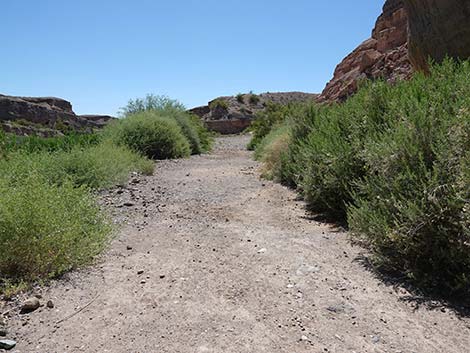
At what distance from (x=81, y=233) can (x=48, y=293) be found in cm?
96

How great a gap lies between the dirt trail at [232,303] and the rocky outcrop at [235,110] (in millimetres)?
37455

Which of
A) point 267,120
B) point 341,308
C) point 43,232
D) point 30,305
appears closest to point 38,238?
point 43,232

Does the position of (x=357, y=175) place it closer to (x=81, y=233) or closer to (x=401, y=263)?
(x=401, y=263)

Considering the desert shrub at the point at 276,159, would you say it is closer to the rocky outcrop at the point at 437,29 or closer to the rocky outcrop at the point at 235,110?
the rocky outcrop at the point at 437,29

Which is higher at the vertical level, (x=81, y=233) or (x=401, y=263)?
(x=81, y=233)

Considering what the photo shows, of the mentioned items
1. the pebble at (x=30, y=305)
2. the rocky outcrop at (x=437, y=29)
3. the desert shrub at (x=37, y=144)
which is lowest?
the pebble at (x=30, y=305)

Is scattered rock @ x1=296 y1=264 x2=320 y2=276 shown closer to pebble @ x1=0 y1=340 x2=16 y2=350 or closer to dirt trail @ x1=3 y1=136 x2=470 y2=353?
dirt trail @ x1=3 y1=136 x2=470 y2=353

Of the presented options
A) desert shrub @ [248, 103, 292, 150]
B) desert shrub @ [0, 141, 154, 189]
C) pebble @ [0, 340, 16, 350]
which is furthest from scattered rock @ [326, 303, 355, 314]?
desert shrub @ [248, 103, 292, 150]

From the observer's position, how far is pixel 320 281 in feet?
13.2

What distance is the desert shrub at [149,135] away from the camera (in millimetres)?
16312

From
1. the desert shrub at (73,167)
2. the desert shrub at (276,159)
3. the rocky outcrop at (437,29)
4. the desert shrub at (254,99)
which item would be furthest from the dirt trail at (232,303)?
the desert shrub at (254,99)

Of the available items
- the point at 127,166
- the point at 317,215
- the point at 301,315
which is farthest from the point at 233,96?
the point at 301,315

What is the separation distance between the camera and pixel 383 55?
53.2ft

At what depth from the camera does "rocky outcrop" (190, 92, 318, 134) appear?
4969 centimetres
